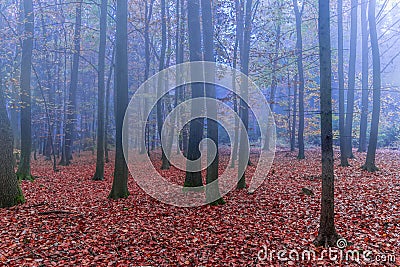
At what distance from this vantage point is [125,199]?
9.72 meters

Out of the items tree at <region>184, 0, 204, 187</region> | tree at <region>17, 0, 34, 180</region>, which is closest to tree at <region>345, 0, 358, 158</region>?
tree at <region>184, 0, 204, 187</region>

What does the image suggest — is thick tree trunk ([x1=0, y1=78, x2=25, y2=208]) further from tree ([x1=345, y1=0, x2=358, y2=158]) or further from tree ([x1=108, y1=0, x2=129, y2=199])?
tree ([x1=345, y1=0, x2=358, y2=158])

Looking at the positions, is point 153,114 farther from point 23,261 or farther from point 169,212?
point 23,261

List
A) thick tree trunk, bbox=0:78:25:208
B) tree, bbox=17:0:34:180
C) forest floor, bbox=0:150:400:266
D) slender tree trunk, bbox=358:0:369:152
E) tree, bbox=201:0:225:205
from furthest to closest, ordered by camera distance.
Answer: slender tree trunk, bbox=358:0:369:152, tree, bbox=17:0:34:180, tree, bbox=201:0:225:205, thick tree trunk, bbox=0:78:25:208, forest floor, bbox=0:150:400:266

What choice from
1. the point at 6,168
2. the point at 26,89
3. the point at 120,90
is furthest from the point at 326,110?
the point at 26,89

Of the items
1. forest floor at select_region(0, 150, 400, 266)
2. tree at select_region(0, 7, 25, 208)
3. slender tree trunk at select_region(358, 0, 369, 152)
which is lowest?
forest floor at select_region(0, 150, 400, 266)

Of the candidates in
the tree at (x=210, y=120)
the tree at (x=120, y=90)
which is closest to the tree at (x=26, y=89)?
the tree at (x=120, y=90)

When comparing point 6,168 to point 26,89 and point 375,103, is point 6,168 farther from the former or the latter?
point 375,103

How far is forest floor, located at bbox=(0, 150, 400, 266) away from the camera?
554 centimetres

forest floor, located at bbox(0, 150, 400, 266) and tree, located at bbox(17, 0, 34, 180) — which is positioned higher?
tree, located at bbox(17, 0, 34, 180)

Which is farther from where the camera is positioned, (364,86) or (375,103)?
(364,86)

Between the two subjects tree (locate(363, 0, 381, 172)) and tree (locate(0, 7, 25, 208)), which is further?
tree (locate(363, 0, 381, 172))

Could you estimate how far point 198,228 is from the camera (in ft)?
23.4

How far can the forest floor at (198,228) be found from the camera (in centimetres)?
554
